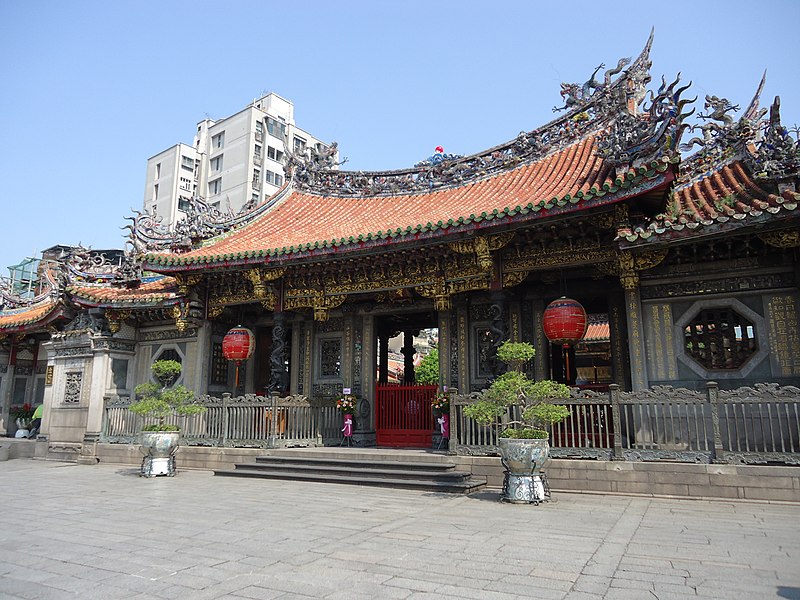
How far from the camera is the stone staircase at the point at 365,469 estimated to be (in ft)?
29.8

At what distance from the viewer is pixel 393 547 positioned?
5.23 meters

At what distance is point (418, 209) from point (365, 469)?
6285mm

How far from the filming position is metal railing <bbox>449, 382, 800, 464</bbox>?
7.76 m

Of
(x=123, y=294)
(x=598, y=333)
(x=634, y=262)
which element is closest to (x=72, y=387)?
(x=123, y=294)

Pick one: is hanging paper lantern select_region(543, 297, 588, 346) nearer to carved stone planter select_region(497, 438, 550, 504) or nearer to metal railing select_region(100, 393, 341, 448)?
carved stone planter select_region(497, 438, 550, 504)

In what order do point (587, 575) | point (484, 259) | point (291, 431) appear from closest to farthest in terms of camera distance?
1. point (587, 575)
2. point (484, 259)
3. point (291, 431)

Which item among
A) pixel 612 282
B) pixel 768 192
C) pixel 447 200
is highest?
pixel 447 200

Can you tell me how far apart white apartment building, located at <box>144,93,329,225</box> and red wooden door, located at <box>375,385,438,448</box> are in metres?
37.0

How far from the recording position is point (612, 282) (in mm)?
11336

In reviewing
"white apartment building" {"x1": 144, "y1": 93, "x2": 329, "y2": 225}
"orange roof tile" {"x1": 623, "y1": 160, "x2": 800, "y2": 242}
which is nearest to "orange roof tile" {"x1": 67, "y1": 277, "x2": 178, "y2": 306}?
"orange roof tile" {"x1": 623, "y1": 160, "x2": 800, "y2": 242}

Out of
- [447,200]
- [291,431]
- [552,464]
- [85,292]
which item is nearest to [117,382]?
[85,292]

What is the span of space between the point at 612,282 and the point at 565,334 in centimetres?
208

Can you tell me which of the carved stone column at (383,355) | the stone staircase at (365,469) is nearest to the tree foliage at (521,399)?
the stone staircase at (365,469)

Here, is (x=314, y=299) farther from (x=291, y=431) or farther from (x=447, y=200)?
(x=447, y=200)
